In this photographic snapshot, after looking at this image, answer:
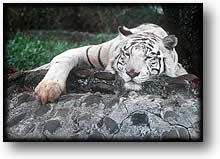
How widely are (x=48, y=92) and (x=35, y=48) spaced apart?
0.27 m

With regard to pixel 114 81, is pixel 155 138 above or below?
below

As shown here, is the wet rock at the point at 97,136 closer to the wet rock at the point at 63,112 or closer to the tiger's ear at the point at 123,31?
the wet rock at the point at 63,112

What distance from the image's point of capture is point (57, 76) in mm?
1805

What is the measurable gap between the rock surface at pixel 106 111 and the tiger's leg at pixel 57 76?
0.03 metres

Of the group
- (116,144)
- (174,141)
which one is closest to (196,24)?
(174,141)

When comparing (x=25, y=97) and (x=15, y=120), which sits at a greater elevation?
(x=25, y=97)

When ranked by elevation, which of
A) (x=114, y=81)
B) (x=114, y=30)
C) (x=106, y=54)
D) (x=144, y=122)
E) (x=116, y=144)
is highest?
(x=114, y=30)

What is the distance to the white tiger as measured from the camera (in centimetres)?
179

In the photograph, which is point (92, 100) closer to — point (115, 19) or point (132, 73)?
point (132, 73)

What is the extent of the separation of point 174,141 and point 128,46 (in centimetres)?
57

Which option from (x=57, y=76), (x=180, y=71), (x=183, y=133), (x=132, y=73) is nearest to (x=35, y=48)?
(x=57, y=76)

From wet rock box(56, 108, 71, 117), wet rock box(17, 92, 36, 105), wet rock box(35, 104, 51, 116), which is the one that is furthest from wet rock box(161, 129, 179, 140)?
wet rock box(17, 92, 36, 105)

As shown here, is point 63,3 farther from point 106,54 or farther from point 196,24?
point 196,24

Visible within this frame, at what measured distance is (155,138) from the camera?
69.8 inches
